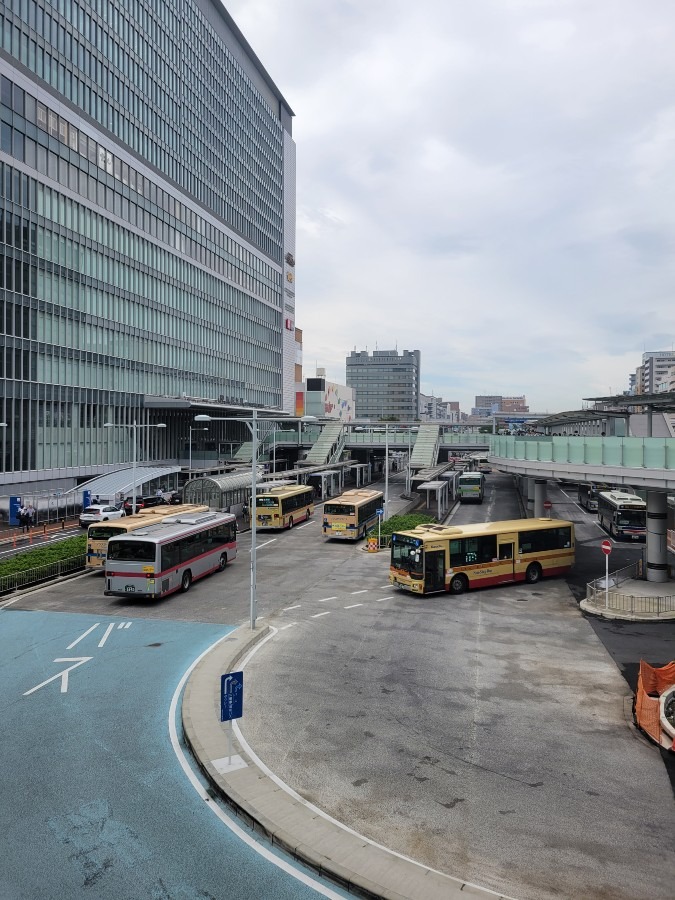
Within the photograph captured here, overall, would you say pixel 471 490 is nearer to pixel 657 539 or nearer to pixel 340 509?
pixel 340 509

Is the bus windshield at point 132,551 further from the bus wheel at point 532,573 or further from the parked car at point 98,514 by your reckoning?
the parked car at point 98,514

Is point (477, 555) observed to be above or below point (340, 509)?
below

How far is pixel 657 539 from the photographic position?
29906 mm

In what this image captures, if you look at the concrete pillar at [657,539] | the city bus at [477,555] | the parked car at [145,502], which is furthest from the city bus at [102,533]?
the concrete pillar at [657,539]

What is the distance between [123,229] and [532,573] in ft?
198

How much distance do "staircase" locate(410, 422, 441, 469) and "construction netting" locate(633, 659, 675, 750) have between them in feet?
203

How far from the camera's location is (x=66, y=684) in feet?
55.7

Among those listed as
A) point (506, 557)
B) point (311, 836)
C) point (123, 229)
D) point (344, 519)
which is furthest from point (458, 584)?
point (123, 229)

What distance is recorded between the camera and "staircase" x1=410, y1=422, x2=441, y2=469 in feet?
261

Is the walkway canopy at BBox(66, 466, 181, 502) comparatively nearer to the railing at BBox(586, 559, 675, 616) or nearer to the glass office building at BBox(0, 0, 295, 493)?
the glass office building at BBox(0, 0, 295, 493)

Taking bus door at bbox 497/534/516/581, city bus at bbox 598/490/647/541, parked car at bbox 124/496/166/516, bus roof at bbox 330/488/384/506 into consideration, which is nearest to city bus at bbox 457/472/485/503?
city bus at bbox 598/490/647/541

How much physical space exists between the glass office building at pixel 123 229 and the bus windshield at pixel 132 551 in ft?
106

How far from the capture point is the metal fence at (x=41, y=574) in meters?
27.6

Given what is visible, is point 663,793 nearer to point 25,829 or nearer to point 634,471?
point 25,829
